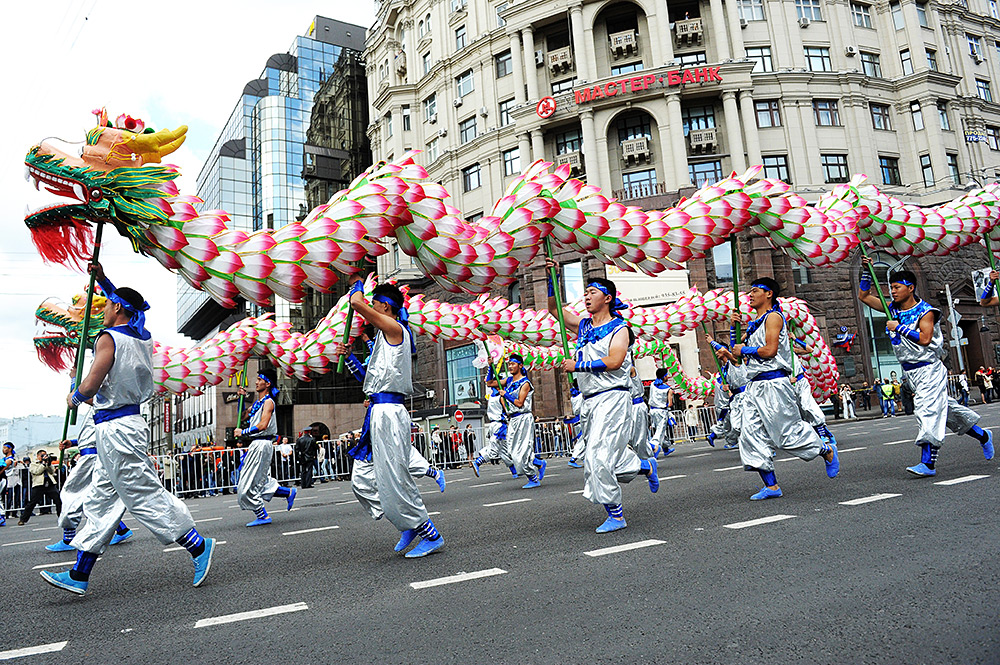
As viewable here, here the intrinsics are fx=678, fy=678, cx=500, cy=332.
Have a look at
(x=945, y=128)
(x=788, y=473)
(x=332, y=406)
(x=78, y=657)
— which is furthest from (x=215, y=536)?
(x=945, y=128)

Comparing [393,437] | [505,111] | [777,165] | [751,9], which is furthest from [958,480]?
[751,9]

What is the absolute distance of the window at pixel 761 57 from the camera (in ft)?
105

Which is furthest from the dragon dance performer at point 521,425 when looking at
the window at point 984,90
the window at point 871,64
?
the window at point 984,90

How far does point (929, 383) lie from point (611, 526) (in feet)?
12.8

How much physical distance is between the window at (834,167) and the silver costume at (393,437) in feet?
101

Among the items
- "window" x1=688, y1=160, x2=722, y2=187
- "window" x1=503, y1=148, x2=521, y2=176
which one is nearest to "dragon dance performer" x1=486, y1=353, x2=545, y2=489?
"window" x1=688, y1=160, x2=722, y2=187

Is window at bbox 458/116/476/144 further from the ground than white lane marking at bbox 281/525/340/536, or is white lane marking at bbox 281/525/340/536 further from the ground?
window at bbox 458/116/476/144

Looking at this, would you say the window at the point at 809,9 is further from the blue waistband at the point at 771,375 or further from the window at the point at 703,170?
the blue waistband at the point at 771,375

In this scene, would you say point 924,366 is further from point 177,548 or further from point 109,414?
point 177,548

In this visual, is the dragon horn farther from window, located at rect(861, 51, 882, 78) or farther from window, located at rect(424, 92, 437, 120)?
window, located at rect(861, 51, 882, 78)

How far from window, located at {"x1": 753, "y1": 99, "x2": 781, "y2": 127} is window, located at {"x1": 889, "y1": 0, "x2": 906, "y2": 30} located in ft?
28.6

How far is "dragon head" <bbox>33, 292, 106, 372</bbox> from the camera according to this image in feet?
28.6

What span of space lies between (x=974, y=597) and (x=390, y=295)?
402 cm

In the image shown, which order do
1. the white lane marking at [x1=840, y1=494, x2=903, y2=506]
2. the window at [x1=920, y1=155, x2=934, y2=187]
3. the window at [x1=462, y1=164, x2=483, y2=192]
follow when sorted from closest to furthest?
the white lane marking at [x1=840, y1=494, x2=903, y2=506] < the window at [x1=920, y1=155, x2=934, y2=187] < the window at [x1=462, y1=164, x2=483, y2=192]
